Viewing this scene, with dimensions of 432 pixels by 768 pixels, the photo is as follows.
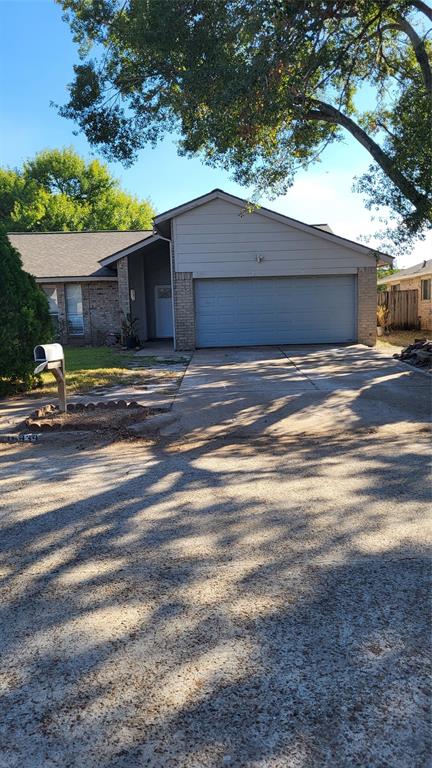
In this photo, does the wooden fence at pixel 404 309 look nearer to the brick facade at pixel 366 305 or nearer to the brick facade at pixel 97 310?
the brick facade at pixel 366 305

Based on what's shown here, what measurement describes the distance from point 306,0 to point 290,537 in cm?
912

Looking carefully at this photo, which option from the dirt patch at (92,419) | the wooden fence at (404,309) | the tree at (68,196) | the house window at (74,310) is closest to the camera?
the dirt patch at (92,419)

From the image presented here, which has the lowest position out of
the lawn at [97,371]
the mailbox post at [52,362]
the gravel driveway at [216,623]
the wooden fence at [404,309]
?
the gravel driveway at [216,623]

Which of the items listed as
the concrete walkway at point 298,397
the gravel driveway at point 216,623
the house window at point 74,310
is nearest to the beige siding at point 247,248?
the concrete walkway at point 298,397

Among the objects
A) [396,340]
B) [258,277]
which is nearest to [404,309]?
[396,340]

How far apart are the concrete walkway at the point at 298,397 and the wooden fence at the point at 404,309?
481 inches

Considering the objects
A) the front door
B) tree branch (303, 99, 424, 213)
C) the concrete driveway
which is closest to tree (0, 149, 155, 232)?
the front door

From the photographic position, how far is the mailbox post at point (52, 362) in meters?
8.34

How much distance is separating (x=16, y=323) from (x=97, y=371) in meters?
3.45

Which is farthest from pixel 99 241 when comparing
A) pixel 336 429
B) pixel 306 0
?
pixel 336 429

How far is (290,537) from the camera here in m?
4.07

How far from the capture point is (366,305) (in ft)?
61.4

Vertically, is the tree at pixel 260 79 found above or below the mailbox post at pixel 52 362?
above

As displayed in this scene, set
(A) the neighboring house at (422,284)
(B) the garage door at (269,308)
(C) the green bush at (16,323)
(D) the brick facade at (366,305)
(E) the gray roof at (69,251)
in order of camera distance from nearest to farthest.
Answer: (C) the green bush at (16,323) → (D) the brick facade at (366,305) → (B) the garage door at (269,308) → (E) the gray roof at (69,251) → (A) the neighboring house at (422,284)
